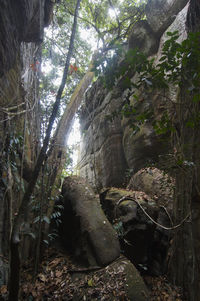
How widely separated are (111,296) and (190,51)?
11.4ft

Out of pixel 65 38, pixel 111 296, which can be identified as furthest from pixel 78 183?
pixel 65 38

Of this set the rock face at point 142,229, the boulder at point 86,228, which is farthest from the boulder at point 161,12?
the boulder at point 86,228

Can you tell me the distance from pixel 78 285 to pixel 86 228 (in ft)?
3.26

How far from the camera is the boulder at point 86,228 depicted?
3465 mm

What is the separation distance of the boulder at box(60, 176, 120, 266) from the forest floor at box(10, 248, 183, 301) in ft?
0.86

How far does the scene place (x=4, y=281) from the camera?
2.90 m

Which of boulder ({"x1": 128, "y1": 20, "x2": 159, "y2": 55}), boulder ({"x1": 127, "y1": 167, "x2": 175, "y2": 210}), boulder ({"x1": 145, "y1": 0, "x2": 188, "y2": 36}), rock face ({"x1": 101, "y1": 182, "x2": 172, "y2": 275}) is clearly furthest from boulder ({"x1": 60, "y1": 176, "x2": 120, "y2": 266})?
boulder ({"x1": 145, "y1": 0, "x2": 188, "y2": 36})

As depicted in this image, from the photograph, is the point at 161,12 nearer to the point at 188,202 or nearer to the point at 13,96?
the point at 13,96

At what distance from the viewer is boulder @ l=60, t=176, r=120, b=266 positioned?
3465mm

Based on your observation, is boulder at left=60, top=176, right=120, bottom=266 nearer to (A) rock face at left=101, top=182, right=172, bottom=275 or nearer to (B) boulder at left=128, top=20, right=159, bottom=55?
(A) rock face at left=101, top=182, right=172, bottom=275

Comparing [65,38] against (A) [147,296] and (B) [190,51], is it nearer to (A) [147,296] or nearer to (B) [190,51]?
(B) [190,51]

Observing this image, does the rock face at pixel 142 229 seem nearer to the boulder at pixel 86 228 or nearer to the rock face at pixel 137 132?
the boulder at pixel 86 228

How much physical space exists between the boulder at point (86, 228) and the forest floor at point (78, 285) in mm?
261

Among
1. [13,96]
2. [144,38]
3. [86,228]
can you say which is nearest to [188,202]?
[86,228]
